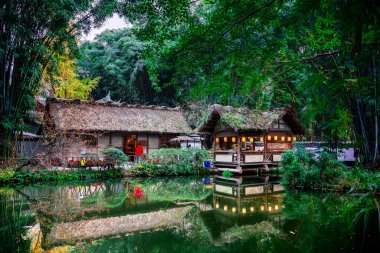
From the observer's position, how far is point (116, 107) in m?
22.7

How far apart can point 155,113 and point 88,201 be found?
50.3ft

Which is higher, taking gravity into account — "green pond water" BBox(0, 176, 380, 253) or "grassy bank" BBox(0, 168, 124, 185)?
"grassy bank" BBox(0, 168, 124, 185)

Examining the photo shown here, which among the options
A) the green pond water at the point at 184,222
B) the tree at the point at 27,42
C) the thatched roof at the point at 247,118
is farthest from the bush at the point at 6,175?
the thatched roof at the point at 247,118

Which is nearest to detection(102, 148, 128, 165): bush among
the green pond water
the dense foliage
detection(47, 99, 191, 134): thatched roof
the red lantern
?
the dense foliage

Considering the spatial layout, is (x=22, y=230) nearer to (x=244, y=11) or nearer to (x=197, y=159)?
(x=244, y=11)

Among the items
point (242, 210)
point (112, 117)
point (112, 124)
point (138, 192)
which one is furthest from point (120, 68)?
point (242, 210)

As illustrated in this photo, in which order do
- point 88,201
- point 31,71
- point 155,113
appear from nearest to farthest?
1. point 88,201
2. point 31,71
3. point 155,113

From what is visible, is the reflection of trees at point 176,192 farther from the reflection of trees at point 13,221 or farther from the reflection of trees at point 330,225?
the reflection of trees at point 13,221

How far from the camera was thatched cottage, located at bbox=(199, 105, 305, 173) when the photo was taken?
1736cm

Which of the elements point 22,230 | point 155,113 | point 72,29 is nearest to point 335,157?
point 22,230

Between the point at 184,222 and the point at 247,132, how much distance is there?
11.8 meters

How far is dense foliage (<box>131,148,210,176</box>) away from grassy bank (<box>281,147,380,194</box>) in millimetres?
6651

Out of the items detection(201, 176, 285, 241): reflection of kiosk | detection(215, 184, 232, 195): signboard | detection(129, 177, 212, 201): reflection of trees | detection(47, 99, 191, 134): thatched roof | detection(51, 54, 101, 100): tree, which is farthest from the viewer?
detection(51, 54, 101, 100): tree

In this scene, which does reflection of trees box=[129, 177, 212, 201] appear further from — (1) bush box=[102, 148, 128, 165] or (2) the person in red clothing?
(2) the person in red clothing
